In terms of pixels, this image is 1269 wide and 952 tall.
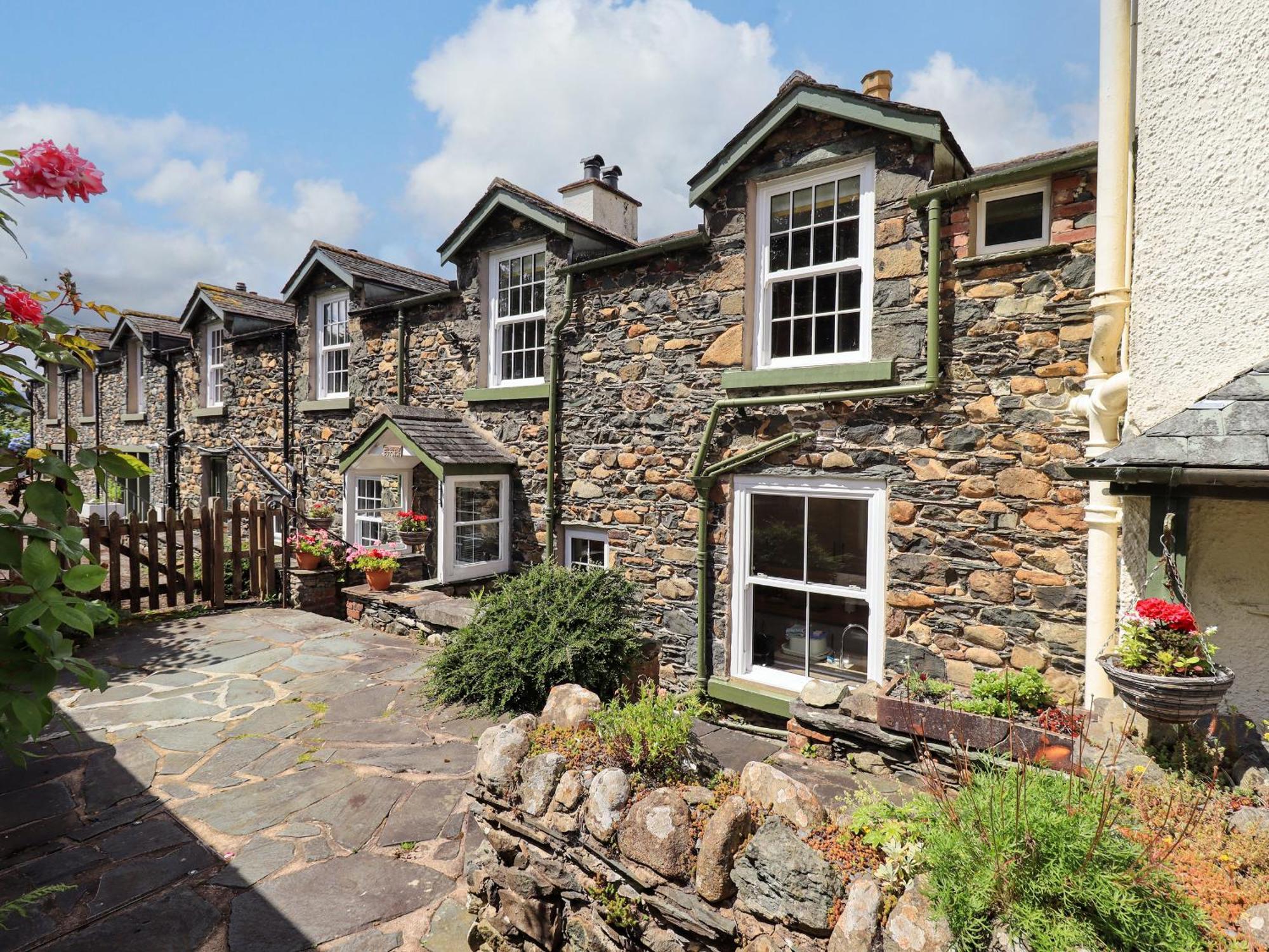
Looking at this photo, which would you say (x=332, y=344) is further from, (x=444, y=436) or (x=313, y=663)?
(x=313, y=663)

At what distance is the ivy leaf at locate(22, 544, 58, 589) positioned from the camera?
6.72 ft

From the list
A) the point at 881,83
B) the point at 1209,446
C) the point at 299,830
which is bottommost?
the point at 299,830

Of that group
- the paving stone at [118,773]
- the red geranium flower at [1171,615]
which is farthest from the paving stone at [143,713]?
the red geranium flower at [1171,615]

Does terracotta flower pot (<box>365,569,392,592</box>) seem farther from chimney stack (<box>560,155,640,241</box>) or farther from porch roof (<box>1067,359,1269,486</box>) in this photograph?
porch roof (<box>1067,359,1269,486</box>)

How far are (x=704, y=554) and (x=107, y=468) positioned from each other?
629 centimetres

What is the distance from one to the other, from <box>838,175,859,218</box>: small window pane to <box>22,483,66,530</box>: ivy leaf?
6.90 meters

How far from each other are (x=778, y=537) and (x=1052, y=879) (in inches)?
210

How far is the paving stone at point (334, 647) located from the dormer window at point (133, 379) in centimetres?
1458

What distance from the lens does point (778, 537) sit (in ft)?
25.1

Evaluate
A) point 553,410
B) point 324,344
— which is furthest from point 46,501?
point 324,344

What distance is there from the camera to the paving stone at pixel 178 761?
209 inches

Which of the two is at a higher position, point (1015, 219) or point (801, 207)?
point (801, 207)

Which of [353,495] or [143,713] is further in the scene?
[353,495]

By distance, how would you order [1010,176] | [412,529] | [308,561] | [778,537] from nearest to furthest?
[1010,176] → [778,537] → [308,561] → [412,529]
